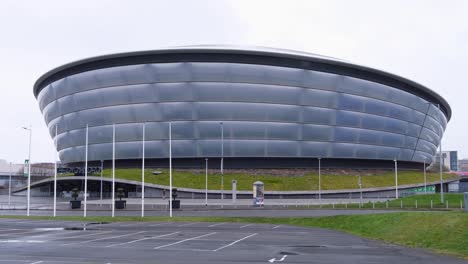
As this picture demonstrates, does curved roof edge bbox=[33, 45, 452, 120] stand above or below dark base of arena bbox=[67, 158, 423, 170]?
above

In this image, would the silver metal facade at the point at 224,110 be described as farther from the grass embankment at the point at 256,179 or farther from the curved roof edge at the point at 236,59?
the grass embankment at the point at 256,179

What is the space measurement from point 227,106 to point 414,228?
6081 cm

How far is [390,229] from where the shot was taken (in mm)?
29219

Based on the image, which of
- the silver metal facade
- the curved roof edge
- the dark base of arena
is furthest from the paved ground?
the curved roof edge

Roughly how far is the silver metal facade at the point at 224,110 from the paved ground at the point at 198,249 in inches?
2199

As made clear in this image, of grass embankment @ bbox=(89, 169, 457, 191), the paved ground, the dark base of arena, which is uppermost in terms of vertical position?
the dark base of arena

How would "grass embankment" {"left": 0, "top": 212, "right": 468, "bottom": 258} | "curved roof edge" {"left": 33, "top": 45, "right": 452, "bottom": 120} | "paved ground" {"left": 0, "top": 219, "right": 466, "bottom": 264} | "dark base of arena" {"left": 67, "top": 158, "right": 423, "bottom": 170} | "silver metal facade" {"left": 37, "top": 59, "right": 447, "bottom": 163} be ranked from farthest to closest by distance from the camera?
"dark base of arena" {"left": 67, "top": 158, "right": 423, "bottom": 170} → "silver metal facade" {"left": 37, "top": 59, "right": 447, "bottom": 163} → "curved roof edge" {"left": 33, "top": 45, "right": 452, "bottom": 120} → "grass embankment" {"left": 0, "top": 212, "right": 468, "bottom": 258} → "paved ground" {"left": 0, "top": 219, "right": 466, "bottom": 264}

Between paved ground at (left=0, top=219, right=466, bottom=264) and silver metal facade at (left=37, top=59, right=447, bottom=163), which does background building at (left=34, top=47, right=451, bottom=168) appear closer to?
silver metal facade at (left=37, top=59, right=447, bottom=163)

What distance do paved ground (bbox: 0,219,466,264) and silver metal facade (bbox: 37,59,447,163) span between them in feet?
183

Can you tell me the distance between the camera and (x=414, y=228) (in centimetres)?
2688

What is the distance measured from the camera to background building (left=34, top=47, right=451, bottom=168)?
8606 centimetres

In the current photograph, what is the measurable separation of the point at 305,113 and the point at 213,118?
15.6 meters

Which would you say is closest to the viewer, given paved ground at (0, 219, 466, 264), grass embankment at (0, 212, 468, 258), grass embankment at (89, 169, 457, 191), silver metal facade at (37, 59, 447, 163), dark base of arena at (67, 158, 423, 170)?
paved ground at (0, 219, 466, 264)

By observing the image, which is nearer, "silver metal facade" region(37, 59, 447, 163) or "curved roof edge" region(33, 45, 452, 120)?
"curved roof edge" region(33, 45, 452, 120)
